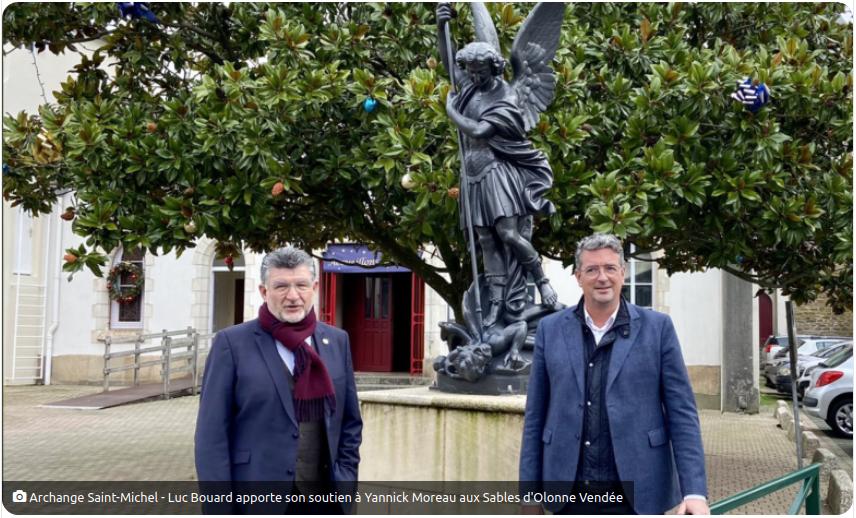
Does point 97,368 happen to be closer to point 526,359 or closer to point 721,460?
point 721,460

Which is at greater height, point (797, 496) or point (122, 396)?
point (797, 496)

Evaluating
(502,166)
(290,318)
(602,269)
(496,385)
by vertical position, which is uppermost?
(502,166)

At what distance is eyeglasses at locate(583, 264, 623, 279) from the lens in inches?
129

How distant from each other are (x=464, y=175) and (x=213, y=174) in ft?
9.70

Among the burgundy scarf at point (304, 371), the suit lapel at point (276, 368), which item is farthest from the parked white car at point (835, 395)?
the suit lapel at point (276, 368)

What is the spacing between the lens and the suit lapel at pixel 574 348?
10.7ft

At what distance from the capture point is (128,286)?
2247 cm

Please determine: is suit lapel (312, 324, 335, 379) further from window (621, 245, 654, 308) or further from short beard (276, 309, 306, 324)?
window (621, 245, 654, 308)

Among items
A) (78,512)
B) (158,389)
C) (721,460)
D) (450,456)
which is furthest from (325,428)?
(158,389)

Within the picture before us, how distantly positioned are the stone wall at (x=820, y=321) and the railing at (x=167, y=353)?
24.0 metres

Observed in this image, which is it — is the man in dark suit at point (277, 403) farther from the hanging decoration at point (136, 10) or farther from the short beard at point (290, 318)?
the hanging decoration at point (136, 10)

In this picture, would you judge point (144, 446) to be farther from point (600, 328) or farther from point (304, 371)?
point (600, 328)

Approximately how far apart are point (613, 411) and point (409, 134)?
15.8 feet

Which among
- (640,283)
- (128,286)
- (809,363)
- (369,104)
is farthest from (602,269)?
(128,286)
